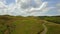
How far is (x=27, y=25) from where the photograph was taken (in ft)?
12.4

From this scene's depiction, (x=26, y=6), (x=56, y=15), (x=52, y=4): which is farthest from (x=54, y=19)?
(x=26, y=6)

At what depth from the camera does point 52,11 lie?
147 inches

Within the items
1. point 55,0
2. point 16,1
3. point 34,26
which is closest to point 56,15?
point 55,0

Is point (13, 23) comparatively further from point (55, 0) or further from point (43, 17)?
point (55, 0)

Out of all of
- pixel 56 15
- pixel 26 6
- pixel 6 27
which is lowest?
pixel 6 27

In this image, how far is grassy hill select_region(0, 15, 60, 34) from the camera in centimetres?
368

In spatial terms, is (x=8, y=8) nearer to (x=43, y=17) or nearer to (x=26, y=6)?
(x=26, y=6)

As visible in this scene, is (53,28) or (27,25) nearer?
(53,28)

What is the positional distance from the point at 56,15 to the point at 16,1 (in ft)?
3.50

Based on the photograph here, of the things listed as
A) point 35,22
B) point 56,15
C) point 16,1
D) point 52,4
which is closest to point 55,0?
point 52,4

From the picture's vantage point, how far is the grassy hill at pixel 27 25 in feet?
12.1

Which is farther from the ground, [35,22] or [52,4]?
[52,4]

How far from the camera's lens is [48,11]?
377cm

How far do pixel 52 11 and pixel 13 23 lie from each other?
1014 mm
